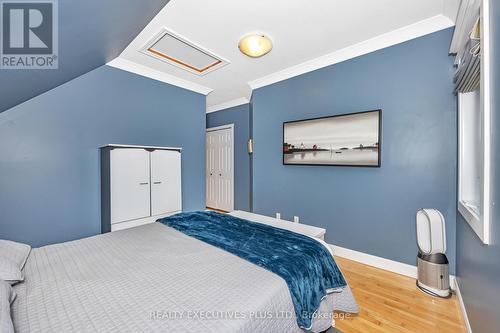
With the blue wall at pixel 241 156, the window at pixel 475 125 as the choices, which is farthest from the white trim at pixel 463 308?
the blue wall at pixel 241 156

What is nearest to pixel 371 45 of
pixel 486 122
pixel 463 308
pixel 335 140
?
pixel 335 140

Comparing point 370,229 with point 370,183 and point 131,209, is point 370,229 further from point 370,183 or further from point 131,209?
point 131,209

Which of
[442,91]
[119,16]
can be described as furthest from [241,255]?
[442,91]

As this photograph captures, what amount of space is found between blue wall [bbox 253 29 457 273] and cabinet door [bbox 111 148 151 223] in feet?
6.88

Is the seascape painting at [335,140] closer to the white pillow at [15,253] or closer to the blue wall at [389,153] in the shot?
the blue wall at [389,153]

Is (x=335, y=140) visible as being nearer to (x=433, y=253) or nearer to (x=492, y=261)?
(x=433, y=253)

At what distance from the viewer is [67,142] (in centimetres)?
259

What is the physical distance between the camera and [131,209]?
2.73 m

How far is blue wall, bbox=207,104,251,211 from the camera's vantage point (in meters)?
4.55

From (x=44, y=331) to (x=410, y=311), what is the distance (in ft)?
7.60

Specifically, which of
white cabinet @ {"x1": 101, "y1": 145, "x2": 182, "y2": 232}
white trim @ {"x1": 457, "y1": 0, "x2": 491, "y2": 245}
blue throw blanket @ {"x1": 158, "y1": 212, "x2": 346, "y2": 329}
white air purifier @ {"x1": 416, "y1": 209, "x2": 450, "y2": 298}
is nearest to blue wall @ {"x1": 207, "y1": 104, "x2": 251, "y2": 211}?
white cabinet @ {"x1": 101, "y1": 145, "x2": 182, "y2": 232}

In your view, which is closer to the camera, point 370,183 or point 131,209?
point 370,183

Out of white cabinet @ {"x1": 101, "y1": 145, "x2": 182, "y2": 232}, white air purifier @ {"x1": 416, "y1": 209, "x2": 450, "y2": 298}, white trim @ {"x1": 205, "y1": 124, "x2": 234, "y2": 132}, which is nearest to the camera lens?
white air purifier @ {"x1": 416, "y1": 209, "x2": 450, "y2": 298}

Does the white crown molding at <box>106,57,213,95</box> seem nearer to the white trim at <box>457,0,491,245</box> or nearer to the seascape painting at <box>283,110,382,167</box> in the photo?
the seascape painting at <box>283,110,382,167</box>
